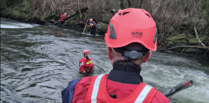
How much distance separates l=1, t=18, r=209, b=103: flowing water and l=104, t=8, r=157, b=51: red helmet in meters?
3.67

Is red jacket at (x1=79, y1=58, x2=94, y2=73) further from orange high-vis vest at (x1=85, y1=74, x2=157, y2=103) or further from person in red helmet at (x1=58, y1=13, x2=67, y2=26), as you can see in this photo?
person in red helmet at (x1=58, y1=13, x2=67, y2=26)

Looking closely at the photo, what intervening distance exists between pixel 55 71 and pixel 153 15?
9948 mm

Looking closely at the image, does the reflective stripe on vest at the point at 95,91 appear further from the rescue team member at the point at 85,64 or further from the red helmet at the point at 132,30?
the rescue team member at the point at 85,64

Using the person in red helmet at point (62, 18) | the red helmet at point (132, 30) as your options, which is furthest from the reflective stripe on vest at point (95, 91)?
the person in red helmet at point (62, 18)

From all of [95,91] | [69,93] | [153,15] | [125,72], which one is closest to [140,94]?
[125,72]

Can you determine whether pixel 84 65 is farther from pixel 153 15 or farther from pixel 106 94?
pixel 153 15

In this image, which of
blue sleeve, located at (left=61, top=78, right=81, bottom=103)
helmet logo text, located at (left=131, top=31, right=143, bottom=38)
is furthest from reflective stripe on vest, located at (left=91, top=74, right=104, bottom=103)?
helmet logo text, located at (left=131, top=31, right=143, bottom=38)

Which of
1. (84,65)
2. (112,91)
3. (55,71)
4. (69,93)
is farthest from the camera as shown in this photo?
(55,71)

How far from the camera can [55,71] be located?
22.1 ft

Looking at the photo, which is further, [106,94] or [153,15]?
[153,15]

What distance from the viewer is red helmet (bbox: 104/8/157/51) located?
1.43 m

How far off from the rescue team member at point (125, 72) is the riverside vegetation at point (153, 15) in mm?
6513

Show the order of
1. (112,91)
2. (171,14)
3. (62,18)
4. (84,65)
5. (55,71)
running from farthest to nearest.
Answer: (62,18) < (171,14) < (55,71) < (84,65) < (112,91)

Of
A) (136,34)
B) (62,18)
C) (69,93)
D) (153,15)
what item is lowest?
(62,18)
